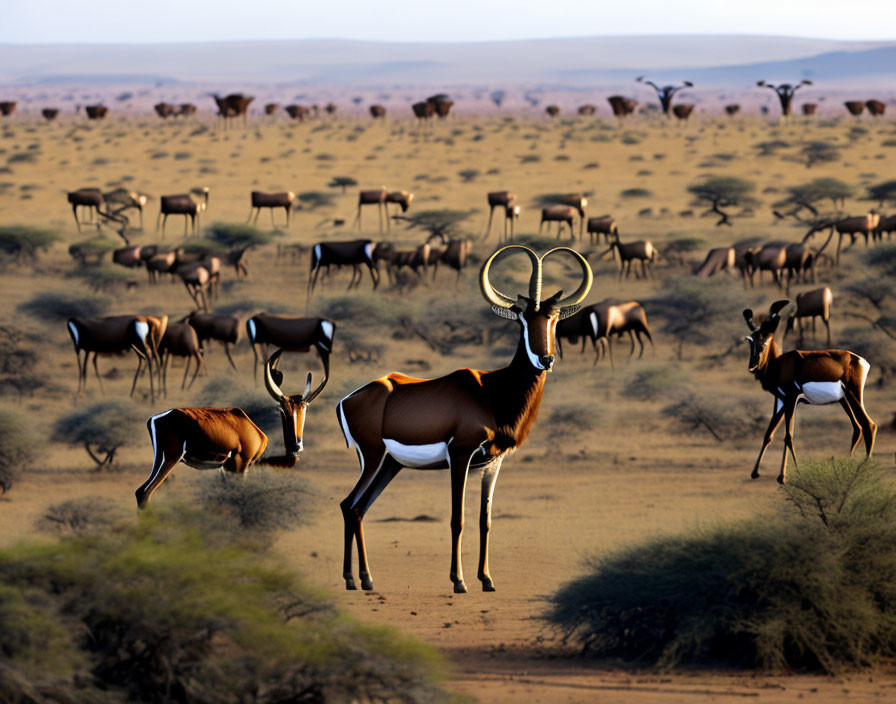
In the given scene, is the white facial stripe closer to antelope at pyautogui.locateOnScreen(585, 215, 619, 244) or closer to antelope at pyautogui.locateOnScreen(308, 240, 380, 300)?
antelope at pyautogui.locateOnScreen(308, 240, 380, 300)

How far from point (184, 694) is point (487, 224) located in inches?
1159

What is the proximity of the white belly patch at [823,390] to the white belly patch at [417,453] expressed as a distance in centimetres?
603

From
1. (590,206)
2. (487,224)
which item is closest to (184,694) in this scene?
(487,224)

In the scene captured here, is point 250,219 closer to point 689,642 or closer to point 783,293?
point 783,293

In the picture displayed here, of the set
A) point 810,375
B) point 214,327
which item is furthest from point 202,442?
point 214,327

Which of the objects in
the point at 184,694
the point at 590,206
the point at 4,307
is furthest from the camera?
the point at 590,206

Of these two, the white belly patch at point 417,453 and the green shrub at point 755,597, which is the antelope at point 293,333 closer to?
the green shrub at point 755,597

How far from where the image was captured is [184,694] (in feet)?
22.2

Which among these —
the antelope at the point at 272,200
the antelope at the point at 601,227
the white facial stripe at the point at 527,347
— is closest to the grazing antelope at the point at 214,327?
the antelope at the point at 601,227

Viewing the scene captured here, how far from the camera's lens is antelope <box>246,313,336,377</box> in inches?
822

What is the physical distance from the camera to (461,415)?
9.01m

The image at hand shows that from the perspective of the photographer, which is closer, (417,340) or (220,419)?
(220,419)

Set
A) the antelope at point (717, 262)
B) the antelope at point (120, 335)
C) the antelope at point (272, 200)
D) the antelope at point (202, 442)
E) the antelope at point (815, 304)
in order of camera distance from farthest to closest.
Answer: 1. the antelope at point (272, 200)
2. the antelope at point (717, 262)
3. the antelope at point (815, 304)
4. the antelope at point (120, 335)
5. the antelope at point (202, 442)

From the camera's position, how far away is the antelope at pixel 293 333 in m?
20.9
